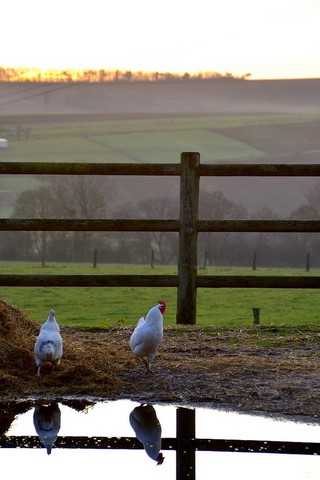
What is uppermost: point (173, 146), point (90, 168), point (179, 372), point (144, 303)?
point (173, 146)

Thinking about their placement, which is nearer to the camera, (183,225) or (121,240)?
(183,225)

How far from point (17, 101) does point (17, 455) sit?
11921 centimetres

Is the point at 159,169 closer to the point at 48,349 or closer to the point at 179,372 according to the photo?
the point at 179,372

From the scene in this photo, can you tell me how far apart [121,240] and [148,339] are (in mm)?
61397

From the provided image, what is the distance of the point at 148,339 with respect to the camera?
7.66 m

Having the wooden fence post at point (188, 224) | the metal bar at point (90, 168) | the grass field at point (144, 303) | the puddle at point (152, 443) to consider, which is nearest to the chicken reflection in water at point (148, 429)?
the puddle at point (152, 443)

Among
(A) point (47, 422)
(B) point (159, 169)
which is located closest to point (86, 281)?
(B) point (159, 169)

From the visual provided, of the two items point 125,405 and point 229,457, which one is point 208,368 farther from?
point 229,457

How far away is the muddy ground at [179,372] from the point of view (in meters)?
6.95

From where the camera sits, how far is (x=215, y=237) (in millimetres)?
68938

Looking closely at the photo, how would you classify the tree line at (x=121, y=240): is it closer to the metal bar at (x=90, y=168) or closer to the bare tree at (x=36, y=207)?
the bare tree at (x=36, y=207)

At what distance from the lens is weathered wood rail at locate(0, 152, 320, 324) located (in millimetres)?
10133

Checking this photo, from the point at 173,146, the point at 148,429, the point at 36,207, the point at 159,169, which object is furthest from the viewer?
the point at 173,146

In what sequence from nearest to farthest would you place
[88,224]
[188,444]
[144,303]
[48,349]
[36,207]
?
[188,444]
[48,349]
[88,224]
[144,303]
[36,207]
